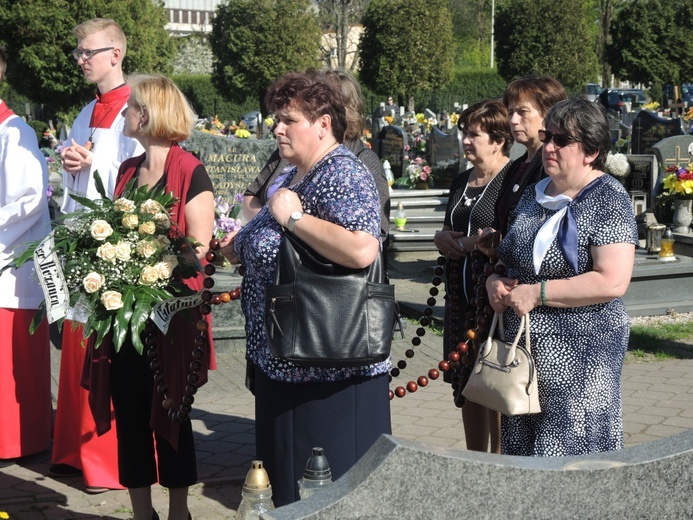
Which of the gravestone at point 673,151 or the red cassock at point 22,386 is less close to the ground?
the gravestone at point 673,151

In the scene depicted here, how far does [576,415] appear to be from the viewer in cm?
340

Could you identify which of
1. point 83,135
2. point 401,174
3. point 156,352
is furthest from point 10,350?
point 401,174

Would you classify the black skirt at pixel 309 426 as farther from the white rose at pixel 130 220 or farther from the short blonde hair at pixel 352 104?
the short blonde hair at pixel 352 104

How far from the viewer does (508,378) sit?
339 centimetres

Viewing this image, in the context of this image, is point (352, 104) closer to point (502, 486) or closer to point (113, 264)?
point (113, 264)

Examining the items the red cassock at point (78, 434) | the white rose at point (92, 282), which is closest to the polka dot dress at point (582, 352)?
the white rose at point (92, 282)

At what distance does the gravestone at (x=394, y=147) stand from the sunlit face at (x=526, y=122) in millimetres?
11548

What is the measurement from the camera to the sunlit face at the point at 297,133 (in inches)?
133

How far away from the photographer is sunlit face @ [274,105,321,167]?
3.38m

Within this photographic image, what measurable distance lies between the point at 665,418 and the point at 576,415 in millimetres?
2993

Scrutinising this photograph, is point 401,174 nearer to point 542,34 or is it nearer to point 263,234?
point 263,234

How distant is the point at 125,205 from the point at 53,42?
22.5m

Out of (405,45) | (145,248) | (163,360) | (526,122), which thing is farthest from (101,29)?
(405,45)

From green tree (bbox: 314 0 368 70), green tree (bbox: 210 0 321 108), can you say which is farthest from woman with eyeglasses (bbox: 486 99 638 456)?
green tree (bbox: 314 0 368 70)
